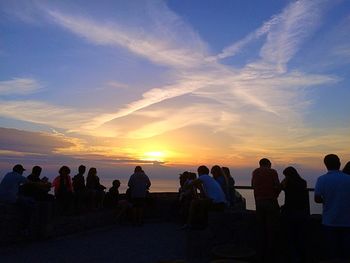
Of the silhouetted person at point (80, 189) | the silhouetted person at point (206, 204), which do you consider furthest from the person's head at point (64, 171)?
the silhouetted person at point (206, 204)

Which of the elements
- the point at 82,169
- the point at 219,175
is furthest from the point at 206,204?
the point at 82,169

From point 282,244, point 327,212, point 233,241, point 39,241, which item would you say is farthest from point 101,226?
point 327,212

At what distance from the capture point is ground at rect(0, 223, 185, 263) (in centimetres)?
835

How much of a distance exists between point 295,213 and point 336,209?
133 cm

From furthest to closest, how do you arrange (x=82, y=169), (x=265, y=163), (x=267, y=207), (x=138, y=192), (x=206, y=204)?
1. (x=138, y=192)
2. (x=82, y=169)
3. (x=206, y=204)
4. (x=265, y=163)
5. (x=267, y=207)

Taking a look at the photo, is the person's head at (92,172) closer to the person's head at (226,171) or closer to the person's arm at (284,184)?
the person's head at (226,171)

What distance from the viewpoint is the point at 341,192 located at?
559 centimetres

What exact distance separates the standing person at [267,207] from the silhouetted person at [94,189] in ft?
25.7

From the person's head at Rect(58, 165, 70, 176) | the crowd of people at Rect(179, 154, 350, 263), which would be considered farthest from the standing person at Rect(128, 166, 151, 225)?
the crowd of people at Rect(179, 154, 350, 263)

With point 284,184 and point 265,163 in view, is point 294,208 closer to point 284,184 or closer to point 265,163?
point 284,184

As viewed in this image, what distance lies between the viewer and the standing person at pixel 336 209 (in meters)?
5.53

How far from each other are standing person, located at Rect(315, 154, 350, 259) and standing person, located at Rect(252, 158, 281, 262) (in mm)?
1487

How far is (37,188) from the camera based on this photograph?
10.7 m

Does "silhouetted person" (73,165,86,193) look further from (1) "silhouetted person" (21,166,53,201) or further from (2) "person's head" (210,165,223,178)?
(2) "person's head" (210,165,223,178)
